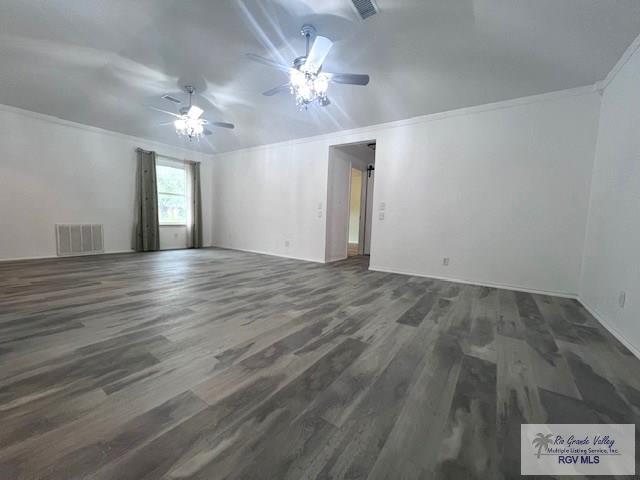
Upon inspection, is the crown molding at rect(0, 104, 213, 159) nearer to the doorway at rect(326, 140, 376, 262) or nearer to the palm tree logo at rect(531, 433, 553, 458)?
the doorway at rect(326, 140, 376, 262)

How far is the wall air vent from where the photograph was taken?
4988 mm

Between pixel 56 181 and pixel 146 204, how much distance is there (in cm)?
151

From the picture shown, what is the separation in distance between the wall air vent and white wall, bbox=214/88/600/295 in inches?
182

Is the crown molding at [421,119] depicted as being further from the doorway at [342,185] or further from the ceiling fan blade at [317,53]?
the ceiling fan blade at [317,53]

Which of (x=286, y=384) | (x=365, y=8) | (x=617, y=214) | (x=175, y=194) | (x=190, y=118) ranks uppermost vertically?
(x=365, y=8)

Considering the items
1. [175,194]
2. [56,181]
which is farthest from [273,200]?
[56,181]

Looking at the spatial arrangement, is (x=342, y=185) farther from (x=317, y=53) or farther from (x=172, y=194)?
(x=172, y=194)

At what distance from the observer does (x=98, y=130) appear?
17.5 feet

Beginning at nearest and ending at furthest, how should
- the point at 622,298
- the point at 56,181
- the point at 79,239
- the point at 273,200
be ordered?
the point at 622,298
the point at 56,181
the point at 79,239
the point at 273,200

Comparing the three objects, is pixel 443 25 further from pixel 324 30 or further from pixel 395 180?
pixel 395 180

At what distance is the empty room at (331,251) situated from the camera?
42.9 inches

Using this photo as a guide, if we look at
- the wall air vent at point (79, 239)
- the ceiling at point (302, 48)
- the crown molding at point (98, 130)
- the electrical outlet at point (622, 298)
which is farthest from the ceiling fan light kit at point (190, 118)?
the electrical outlet at point (622, 298)

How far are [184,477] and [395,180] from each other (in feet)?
14.8

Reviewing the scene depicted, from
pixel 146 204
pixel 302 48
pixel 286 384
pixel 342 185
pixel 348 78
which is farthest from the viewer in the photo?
pixel 146 204
